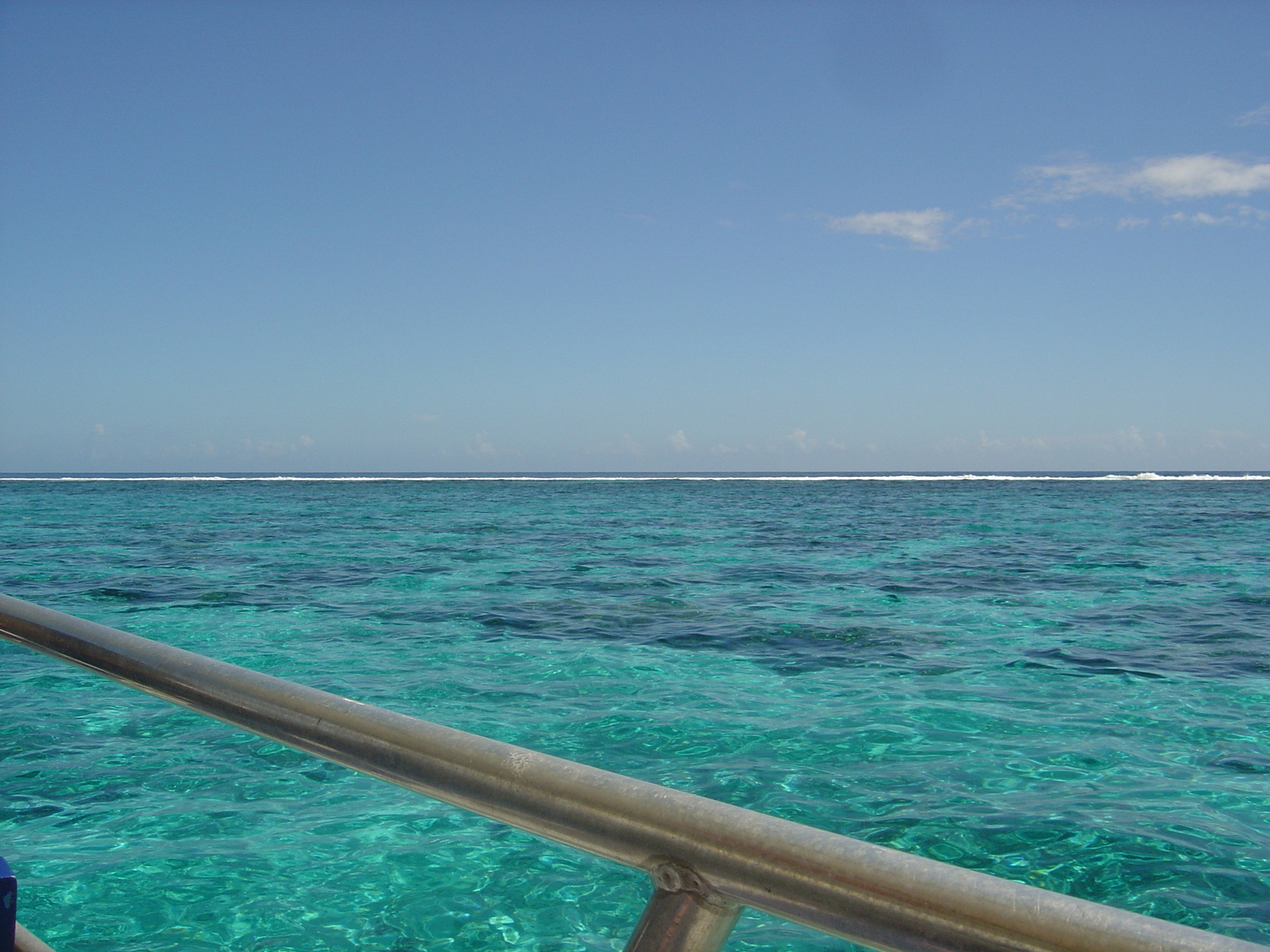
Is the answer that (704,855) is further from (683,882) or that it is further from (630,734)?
(630,734)

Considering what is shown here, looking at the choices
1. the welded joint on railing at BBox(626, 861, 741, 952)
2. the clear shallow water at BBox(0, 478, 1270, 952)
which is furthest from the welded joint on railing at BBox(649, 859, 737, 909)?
the clear shallow water at BBox(0, 478, 1270, 952)

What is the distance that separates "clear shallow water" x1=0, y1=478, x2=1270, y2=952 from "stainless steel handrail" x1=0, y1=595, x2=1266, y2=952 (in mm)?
3285

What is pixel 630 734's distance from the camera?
6461mm

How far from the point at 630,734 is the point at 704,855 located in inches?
232

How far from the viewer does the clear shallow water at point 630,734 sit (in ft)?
13.6

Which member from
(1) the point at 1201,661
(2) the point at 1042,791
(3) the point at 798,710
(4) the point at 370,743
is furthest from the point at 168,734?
(1) the point at 1201,661

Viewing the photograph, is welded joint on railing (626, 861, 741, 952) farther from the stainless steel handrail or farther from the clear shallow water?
the clear shallow water

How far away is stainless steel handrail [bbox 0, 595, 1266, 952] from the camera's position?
2.04 feet

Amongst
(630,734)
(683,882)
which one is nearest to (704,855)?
(683,882)

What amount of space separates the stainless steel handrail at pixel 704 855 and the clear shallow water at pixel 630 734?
3285 mm

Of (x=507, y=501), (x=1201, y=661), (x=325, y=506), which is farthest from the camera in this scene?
(x=507, y=501)

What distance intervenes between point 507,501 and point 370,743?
1733 inches

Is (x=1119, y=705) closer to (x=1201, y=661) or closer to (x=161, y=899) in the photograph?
(x=1201, y=661)

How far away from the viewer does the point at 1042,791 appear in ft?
17.4
